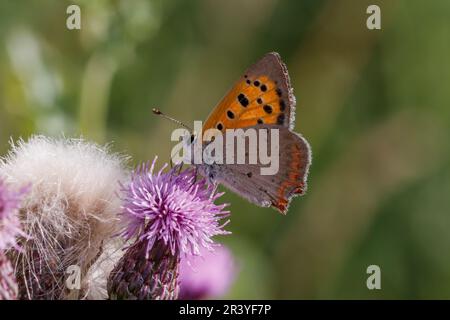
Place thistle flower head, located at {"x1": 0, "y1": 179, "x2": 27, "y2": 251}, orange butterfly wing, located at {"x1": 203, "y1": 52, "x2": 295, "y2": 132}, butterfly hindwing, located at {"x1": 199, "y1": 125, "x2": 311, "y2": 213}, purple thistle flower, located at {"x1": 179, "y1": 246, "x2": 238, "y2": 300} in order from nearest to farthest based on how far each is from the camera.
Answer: thistle flower head, located at {"x1": 0, "y1": 179, "x2": 27, "y2": 251} < orange butterfly wing, located at {"x1": 203, "y1": 52, "x2": 295, "y2": 132} < butterfly hindwing, located at {"x1": 199, "y1": 125, "x2": 311, "y2": 213} < purple thistle flower, located at {"x1": 179, "y1": 246, "x2": 238, "y2": 300}

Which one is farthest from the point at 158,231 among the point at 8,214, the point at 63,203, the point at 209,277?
the point at 209,277

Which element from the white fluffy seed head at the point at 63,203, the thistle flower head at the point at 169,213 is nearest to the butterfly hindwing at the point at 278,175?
the thistle flower head at the point at 169,213

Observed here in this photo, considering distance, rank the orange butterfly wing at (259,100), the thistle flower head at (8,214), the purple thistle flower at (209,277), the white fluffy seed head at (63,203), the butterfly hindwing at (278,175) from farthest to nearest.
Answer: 1. the purple thistle flower at (209,277)
2. the butterfly hindwing at (278,175)
3. the orange butterfly wing at (259,100)
4. the white fluffy seed head at (63,203)
5. the thistle flower head at (8,214)

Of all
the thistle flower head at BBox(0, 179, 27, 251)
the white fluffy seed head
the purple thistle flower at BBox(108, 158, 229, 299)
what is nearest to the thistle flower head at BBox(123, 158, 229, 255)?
the purple thistle flower at BBox(108, 158, 229, 299)

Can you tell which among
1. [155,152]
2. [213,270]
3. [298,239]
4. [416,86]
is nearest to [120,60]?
[155,152]

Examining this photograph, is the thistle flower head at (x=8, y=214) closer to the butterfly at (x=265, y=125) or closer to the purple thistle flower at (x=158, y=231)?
the purple thistle flower at (x=158, y=231)

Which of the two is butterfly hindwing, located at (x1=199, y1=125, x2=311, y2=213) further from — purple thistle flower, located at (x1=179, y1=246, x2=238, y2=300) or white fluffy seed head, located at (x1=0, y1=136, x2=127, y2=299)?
purple thistle flower, located at (x1=179, y1=246, x2=238, y2=300)
